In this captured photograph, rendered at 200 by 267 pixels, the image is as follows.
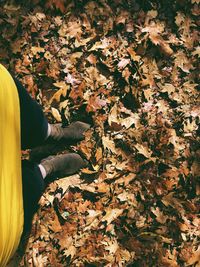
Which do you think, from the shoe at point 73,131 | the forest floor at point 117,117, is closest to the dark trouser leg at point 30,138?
the shoe at point 73,131

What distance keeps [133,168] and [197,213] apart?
739 mm

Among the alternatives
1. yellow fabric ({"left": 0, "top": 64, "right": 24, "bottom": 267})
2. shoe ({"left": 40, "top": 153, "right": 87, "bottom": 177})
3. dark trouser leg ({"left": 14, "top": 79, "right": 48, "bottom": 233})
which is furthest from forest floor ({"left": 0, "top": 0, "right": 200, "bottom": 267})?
yellow fabric ({"left": 0, "top": 64, "right": 24, "bottom": 267})

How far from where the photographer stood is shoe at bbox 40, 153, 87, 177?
3.58 meters

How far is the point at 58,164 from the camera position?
3.62 m

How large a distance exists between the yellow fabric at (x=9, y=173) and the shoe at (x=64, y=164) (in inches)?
57.0

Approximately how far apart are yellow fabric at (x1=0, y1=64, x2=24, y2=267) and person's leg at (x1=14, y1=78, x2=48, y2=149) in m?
0.33

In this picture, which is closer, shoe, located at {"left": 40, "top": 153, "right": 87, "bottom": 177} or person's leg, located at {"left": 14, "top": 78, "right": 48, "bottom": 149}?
person's leg, located at {"left": 14, "top": 78, "right": 48, "bottom": 149}

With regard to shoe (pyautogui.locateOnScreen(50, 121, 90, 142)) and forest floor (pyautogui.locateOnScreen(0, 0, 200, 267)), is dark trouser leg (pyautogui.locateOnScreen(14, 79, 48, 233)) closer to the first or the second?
shoe (pyautogui.locateOnScreen(50, 121, 90, 142))

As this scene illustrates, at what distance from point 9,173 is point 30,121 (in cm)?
80

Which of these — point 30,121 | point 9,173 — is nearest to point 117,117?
point 30,121

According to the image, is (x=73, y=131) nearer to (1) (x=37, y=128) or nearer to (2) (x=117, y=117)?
(2) (x=117, y=117)

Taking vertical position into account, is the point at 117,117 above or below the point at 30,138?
below

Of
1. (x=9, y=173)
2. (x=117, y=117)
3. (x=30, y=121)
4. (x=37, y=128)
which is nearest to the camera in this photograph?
(x=9, y=173)

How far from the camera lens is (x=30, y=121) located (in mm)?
2697
